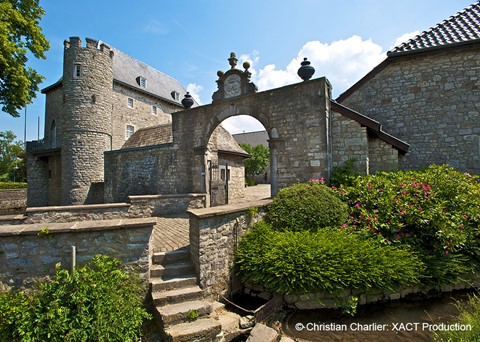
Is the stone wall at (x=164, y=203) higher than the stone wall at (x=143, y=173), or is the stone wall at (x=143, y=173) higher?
the stone wall at (x=143, y=173)

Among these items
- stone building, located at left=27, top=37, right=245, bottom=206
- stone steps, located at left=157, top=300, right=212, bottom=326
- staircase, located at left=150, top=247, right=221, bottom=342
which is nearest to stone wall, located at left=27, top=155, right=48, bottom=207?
stone building, located at left=27, top=37, right=245, bottom=206

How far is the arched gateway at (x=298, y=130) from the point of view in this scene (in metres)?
7.34

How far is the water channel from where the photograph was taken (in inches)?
145

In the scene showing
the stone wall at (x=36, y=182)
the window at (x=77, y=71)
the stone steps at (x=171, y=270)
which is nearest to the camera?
the stone steps at (x=171, y=270)

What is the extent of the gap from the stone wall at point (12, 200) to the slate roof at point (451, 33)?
2820cm

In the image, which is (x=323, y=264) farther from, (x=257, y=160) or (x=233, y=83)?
(x=257, y=160)

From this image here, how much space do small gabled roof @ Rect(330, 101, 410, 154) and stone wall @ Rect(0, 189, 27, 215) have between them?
81.9ft

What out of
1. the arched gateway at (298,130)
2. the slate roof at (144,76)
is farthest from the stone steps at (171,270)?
the slate roof at (144,76)

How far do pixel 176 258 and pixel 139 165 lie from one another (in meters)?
8.59

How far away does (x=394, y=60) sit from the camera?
9.66 m

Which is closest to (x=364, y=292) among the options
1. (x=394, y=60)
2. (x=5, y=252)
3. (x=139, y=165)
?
(x=5, y=252)

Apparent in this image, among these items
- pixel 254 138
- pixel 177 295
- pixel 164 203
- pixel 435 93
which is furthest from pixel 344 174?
pixel 254 138

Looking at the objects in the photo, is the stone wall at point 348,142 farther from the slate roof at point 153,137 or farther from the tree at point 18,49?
the tree at point 18,49

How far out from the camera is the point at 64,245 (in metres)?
3.57
